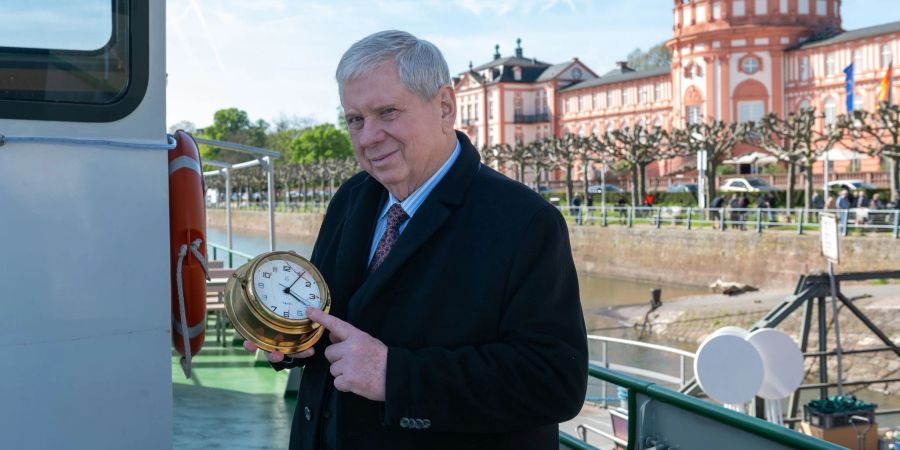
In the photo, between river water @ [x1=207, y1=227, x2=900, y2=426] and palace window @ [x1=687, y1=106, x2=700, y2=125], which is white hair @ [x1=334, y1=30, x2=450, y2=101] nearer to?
river water @ [x1=207, y1=227, x2=900, y2=426]

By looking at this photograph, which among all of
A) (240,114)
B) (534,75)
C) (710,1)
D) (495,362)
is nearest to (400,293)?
(495,362)

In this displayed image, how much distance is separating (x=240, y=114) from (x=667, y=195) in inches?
3923

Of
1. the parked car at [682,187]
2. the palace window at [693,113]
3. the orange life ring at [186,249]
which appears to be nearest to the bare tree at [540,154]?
the parked car at [682,187]

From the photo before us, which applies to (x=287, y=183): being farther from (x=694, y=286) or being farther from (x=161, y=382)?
(x=161, y=382)

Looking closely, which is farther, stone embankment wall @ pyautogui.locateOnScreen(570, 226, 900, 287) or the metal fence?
the metal fence

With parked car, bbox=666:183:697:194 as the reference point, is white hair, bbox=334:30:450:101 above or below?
below

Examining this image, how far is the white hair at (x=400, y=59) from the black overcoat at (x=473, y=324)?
0.70 ft

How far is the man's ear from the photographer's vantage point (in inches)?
92.3

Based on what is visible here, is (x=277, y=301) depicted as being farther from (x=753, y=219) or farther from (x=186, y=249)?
(x=753, y=219)

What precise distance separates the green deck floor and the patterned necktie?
10.9 feet

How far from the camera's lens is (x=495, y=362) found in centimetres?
214

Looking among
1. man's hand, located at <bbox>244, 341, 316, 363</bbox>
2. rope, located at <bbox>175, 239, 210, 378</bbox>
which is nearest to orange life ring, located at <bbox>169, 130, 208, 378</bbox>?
rope, located at <bbox>175, 239, 210, 378</bbox>

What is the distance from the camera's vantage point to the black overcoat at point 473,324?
7.06ft

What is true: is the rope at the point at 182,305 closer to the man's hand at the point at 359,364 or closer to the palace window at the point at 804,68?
the man's hand at the point at 359,364
